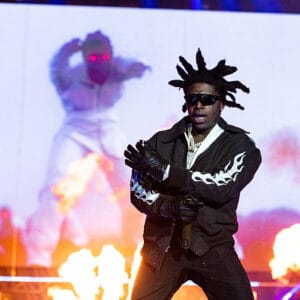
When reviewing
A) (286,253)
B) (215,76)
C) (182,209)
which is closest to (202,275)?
(182,209)

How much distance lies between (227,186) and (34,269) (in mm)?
2599

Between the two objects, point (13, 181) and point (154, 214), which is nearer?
point (154, 214)

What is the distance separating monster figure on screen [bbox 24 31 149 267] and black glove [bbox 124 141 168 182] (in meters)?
2.45

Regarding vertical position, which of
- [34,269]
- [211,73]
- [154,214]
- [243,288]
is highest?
[211,73]

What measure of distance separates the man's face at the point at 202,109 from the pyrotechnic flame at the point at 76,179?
2291 millimetres

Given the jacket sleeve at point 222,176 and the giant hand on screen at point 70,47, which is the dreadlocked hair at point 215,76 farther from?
the giant hand on screen at point 70,47

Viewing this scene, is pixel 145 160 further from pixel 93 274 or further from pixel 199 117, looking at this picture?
pixel 93 274

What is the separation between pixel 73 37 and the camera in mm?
4969

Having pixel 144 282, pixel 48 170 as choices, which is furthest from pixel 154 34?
pixel 144 282

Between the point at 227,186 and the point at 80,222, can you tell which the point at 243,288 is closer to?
the point at 227,186

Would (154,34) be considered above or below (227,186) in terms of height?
above

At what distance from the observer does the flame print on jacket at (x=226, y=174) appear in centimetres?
248

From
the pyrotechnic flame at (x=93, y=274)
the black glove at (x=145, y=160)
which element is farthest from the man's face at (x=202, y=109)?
the pyrotechnic flame at (x=93, y=274)

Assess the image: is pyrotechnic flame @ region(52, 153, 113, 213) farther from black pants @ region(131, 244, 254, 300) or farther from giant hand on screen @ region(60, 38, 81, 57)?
black pants @ region(131, 244, 254, 300)
